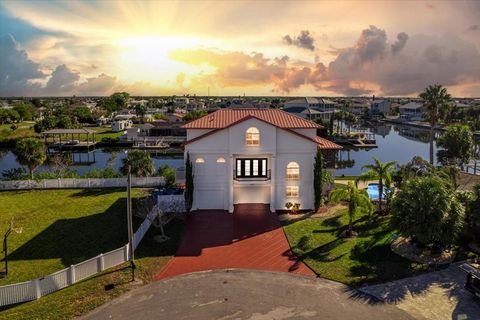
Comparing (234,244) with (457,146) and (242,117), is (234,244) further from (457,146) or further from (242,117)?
(457,146)

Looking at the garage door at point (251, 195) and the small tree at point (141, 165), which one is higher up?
the small tree at point (141, 165)

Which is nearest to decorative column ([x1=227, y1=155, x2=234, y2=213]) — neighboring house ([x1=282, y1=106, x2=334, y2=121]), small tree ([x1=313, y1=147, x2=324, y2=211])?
small tree ([x1=313, y1=147, x2=324, y2=211])

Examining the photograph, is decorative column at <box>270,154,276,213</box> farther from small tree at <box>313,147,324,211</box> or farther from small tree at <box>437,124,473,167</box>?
small tree at <box>437,124,473,167</box>

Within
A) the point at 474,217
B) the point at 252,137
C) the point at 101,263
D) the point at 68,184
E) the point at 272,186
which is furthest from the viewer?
the point at 68,184

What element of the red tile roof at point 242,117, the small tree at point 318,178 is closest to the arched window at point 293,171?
the small tree at point 318,178

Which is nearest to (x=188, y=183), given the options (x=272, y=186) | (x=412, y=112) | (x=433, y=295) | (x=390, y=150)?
(x=272, y=186)

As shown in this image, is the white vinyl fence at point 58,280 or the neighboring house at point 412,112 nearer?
the white vinyl fence at point 58,280

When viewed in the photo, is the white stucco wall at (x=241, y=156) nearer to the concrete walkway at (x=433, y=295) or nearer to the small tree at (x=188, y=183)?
the small tree at (x=188, y=183)

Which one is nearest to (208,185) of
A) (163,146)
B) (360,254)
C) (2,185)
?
(360,254)
